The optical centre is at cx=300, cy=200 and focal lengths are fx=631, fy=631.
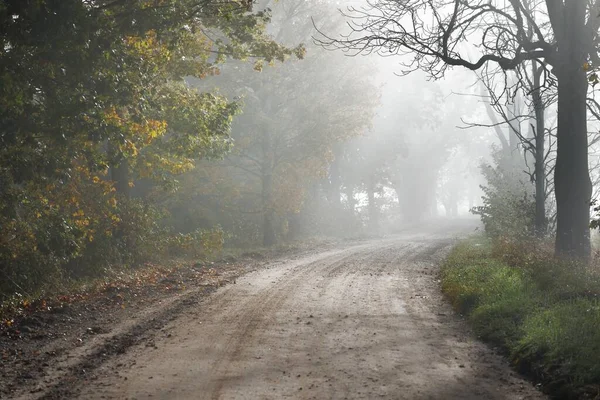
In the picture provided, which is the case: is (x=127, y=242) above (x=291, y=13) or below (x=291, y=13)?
below

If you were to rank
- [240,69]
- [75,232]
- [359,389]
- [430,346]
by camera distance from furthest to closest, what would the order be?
1. [240,69]
2. [75,232]
3. [430,346]
4. [359,389]

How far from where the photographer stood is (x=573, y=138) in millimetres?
13648

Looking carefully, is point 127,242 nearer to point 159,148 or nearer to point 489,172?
point 159,148

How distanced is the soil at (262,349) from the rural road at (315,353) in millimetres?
16

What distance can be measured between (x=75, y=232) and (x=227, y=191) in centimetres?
1628

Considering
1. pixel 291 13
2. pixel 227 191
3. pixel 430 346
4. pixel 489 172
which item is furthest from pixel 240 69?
pixel 430 346

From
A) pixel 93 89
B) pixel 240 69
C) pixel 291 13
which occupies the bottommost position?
pixel 93 89

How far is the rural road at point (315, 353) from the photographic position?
6773 millimetres

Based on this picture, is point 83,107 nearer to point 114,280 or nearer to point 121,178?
point 114,280

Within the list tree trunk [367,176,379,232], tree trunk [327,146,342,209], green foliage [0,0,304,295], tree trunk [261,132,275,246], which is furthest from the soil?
tree trunk [367,176,379,232]

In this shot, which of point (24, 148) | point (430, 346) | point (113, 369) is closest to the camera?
point (113, 369)

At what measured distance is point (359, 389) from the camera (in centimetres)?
674

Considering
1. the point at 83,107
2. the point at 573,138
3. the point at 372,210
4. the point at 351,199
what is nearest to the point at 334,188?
the point at 351,199

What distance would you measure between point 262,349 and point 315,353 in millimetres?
755
